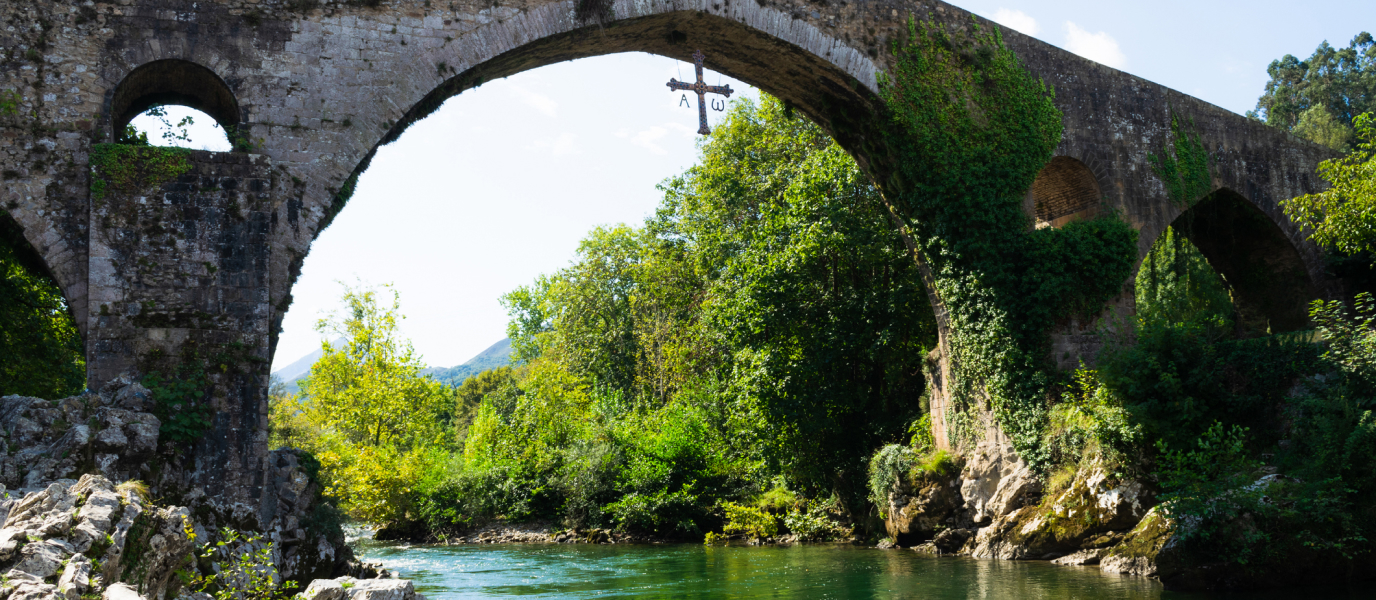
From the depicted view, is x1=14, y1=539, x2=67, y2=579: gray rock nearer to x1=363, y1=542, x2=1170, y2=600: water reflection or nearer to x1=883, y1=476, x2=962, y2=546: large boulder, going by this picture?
x1=363, y1=542, x2=1170, y2=600: water reflection

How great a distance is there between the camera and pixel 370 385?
73.3 ft

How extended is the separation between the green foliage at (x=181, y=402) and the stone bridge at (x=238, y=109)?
0.47 feet

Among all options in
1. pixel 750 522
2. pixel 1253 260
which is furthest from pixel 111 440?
pixel 1253 260

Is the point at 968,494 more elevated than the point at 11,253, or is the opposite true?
the point at 11,253

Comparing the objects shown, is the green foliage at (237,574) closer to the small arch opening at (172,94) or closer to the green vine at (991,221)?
the small arch opening at (172,94)

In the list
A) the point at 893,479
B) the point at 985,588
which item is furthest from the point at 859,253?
the point at 985,588

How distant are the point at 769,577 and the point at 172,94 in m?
8.96

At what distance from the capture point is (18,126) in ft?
31.1

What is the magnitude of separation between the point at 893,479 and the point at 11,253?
11.9 meters

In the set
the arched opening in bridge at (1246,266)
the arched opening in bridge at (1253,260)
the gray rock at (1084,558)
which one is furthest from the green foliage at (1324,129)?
the gray rock at (1084,558)

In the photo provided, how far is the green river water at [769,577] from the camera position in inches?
392

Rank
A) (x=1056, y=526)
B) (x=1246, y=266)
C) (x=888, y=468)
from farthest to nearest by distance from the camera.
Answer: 1. (x=1246, y=266)
2. (x=888, y=468)
3. (x=1056, y=526)

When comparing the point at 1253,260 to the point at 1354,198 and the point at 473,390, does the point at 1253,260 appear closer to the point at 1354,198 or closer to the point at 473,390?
the point at 1354,198

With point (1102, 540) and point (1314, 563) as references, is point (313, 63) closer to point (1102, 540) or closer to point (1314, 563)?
point (1102, 540)
